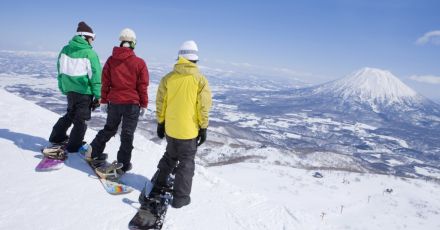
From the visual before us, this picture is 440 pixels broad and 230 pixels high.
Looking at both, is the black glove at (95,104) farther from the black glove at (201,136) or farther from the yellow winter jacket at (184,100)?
the black glove at (201,136)

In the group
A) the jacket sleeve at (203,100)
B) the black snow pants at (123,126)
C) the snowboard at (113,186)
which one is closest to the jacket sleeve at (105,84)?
the black snow pants at (123,126)

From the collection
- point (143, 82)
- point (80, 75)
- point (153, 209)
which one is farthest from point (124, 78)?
point (153, 209)

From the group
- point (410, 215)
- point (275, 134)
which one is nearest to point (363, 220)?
point (410, 215)

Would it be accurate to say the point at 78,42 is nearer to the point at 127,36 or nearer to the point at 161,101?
the point at 127,36

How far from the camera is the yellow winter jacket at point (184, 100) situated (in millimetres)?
5141

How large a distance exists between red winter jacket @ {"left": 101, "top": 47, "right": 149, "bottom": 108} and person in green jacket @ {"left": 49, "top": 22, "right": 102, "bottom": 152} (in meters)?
0.46

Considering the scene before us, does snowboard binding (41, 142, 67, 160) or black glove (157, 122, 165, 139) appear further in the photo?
snowboard binding (41, 142, 67, 160)

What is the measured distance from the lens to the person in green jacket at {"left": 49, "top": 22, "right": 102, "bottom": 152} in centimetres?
623

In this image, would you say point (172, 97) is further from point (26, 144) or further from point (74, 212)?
point (26, 144)

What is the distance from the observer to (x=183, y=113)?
5.25 m

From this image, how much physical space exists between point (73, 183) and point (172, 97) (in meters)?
2.32

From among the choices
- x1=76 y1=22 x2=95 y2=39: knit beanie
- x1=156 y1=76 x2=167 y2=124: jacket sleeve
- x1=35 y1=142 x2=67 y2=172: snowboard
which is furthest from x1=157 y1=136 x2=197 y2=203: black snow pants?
x1=76 y1=22 x2=95 y2=39: knit beanie

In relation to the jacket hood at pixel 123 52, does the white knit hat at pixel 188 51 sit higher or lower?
higher

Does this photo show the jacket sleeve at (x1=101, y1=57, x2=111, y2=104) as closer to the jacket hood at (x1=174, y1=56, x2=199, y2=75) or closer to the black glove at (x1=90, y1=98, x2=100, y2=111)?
the black glove at (x1=90, y1=98, x2=100, y2=111)
